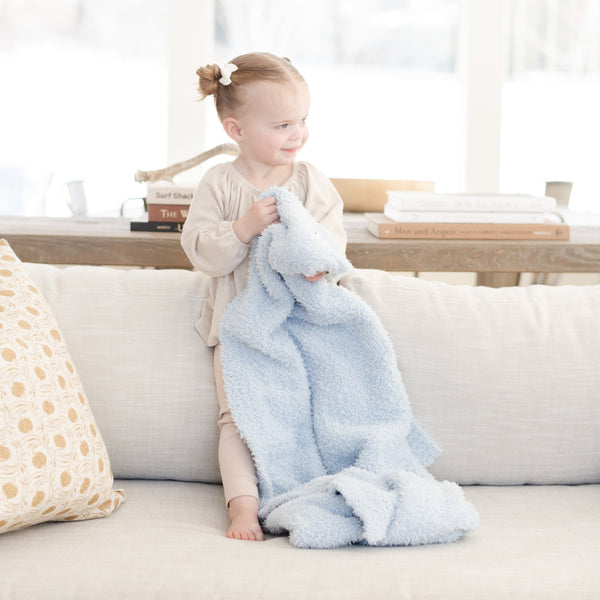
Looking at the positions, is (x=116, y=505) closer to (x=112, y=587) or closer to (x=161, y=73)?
(x=112, y=587)

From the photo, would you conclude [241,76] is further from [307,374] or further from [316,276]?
[307,374]

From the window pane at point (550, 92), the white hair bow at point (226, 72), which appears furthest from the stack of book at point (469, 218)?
the window pane at point (550, 92)

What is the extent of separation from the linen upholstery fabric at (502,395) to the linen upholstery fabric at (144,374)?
1.33ft

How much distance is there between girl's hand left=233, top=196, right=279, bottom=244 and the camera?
1.72 m

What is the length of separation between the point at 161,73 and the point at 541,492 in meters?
3.13

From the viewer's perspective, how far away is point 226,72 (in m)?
1.79

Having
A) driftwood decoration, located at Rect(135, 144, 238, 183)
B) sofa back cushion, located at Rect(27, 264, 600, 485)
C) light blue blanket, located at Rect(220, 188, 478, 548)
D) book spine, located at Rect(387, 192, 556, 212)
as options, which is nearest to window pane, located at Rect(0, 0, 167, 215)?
driftwood decoration, located at Rect(135, 144, 238, 183)

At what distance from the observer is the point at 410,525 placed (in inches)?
56.8

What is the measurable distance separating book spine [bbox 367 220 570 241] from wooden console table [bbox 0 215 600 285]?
30mm

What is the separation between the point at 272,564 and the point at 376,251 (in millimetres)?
1032

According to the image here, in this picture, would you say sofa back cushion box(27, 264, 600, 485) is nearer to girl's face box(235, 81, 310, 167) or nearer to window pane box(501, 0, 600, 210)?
girl's face box(235, 81, 310, 167)

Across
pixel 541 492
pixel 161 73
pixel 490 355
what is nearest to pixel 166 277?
pixel 490 355

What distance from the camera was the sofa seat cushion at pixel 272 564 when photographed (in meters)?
1.30

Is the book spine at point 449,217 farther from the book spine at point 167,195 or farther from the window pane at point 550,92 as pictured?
the window pane at point 550,92
